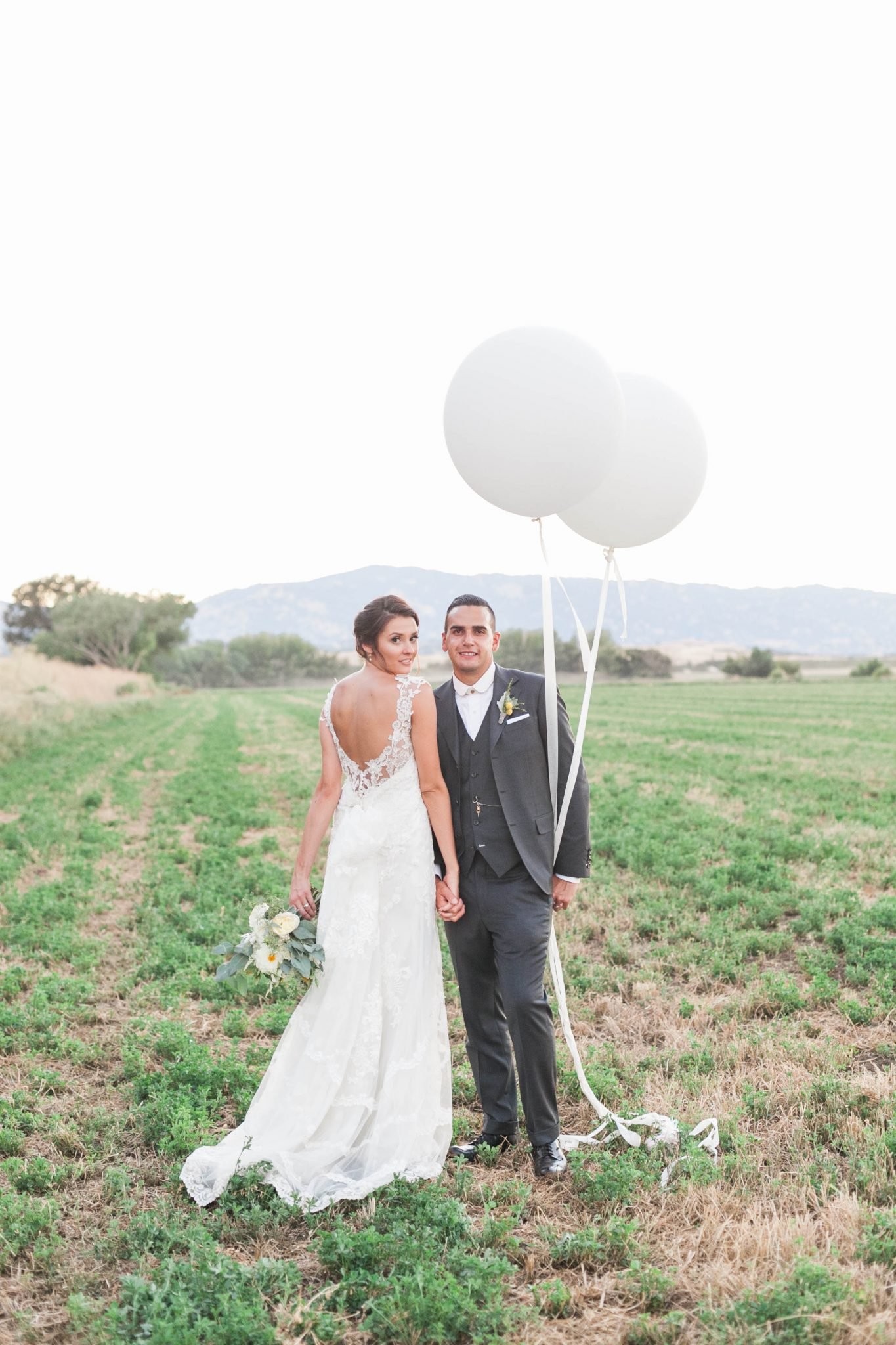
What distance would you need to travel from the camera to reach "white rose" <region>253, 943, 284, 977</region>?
432cm

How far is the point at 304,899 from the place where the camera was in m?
4.55

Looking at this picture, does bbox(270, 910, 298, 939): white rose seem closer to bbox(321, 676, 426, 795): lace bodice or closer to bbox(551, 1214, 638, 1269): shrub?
bbox(321, 676, 426, 795): lace bodice

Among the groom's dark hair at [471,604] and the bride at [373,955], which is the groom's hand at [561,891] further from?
the groom's dark hair at [471,604]

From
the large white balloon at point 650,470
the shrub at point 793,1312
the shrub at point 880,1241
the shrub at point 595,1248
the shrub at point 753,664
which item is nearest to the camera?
the shrub at point 793,1312

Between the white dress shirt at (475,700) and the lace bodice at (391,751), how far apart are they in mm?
275

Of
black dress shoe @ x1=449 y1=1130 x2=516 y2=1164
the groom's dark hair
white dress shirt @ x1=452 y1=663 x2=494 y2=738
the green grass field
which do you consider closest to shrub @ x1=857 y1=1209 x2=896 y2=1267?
the green grass field

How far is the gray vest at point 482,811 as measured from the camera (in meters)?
4.45

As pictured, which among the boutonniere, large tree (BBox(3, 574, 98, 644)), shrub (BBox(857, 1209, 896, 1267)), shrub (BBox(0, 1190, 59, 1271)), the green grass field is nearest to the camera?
the green grass field

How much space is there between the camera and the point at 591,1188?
411cm

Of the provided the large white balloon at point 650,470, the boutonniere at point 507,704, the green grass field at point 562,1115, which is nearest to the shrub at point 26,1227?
the green grass field at point 562,1115

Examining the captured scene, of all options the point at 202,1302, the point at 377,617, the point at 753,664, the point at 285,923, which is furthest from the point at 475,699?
the point at 753,664

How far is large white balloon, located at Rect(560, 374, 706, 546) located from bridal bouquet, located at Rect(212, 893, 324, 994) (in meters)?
2.59

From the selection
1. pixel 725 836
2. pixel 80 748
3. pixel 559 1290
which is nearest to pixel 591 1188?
pixel 559 1290

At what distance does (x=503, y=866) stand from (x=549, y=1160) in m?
1.39
